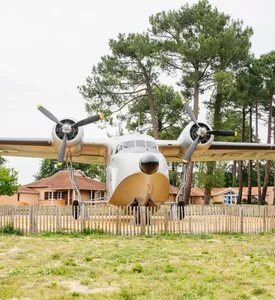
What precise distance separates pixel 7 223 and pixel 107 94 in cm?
2250

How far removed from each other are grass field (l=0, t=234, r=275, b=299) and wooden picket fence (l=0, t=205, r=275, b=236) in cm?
132

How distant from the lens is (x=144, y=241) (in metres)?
10.9

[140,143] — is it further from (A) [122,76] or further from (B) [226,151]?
(A) [122,76]

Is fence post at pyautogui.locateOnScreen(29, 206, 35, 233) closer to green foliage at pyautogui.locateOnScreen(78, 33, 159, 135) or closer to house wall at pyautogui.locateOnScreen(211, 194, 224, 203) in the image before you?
green foliage at pyautogui.locateOnScreen(78, 33, 159, 135)

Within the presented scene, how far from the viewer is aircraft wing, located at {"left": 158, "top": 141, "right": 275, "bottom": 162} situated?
19328 millimetres

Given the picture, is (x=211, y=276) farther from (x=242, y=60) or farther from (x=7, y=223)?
(x=242, y=60)

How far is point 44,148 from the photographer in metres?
19.3

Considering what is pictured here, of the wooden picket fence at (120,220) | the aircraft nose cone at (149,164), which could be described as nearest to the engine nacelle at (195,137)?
the aircraft nose cone at (149,164)

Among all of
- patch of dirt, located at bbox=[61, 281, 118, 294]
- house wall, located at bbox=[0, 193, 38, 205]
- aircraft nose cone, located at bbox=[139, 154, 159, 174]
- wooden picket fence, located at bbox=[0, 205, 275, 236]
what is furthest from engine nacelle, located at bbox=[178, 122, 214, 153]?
house wall, located at bbox=[0, 193, 38, 205]

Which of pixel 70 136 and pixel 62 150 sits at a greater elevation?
pixel 70 136

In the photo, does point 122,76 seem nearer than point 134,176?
No

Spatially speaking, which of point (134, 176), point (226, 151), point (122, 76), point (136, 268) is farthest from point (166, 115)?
point (136, 268)

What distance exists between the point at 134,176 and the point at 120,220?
8.76 ft

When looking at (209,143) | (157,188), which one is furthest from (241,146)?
(157,188)
